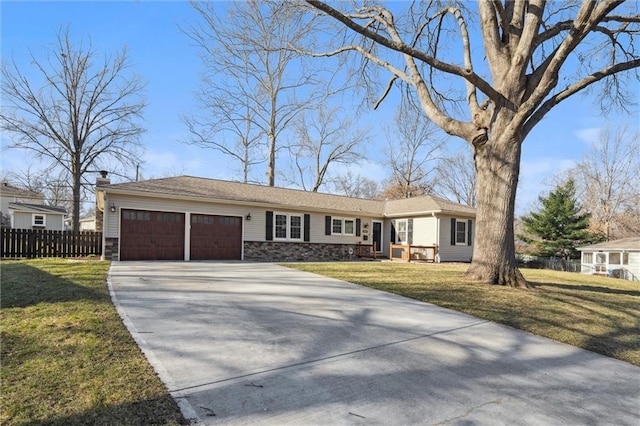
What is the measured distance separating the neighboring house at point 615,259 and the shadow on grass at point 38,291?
28085mm

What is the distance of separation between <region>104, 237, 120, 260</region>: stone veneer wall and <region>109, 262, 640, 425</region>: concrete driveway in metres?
7.61

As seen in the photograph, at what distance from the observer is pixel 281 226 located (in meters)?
16.8

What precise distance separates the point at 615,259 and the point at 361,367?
27.6 metres

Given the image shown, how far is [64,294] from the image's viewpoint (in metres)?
5.75

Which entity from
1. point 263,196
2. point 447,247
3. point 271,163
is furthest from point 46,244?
point 447,247

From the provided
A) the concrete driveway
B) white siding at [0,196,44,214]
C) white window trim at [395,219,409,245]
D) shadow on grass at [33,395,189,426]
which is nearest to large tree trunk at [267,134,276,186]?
white window trim at [395,219,409,245]

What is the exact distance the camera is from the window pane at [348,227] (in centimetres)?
1892

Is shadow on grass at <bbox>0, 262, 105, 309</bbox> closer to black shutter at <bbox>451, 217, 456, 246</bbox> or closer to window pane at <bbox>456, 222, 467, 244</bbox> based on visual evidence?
black shutter at <bbox>451, 217, 456, 246</bbox>

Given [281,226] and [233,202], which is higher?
[233,202]

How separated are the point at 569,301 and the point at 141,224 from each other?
13.0 metres

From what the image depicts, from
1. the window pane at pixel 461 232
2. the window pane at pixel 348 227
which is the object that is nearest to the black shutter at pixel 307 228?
the window pane at pixel 348 227

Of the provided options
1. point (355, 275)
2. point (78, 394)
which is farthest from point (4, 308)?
point (355, 275)

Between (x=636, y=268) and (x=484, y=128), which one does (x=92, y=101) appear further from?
(x=636, y=268)

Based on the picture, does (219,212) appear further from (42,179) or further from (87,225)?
A: (87,225)
